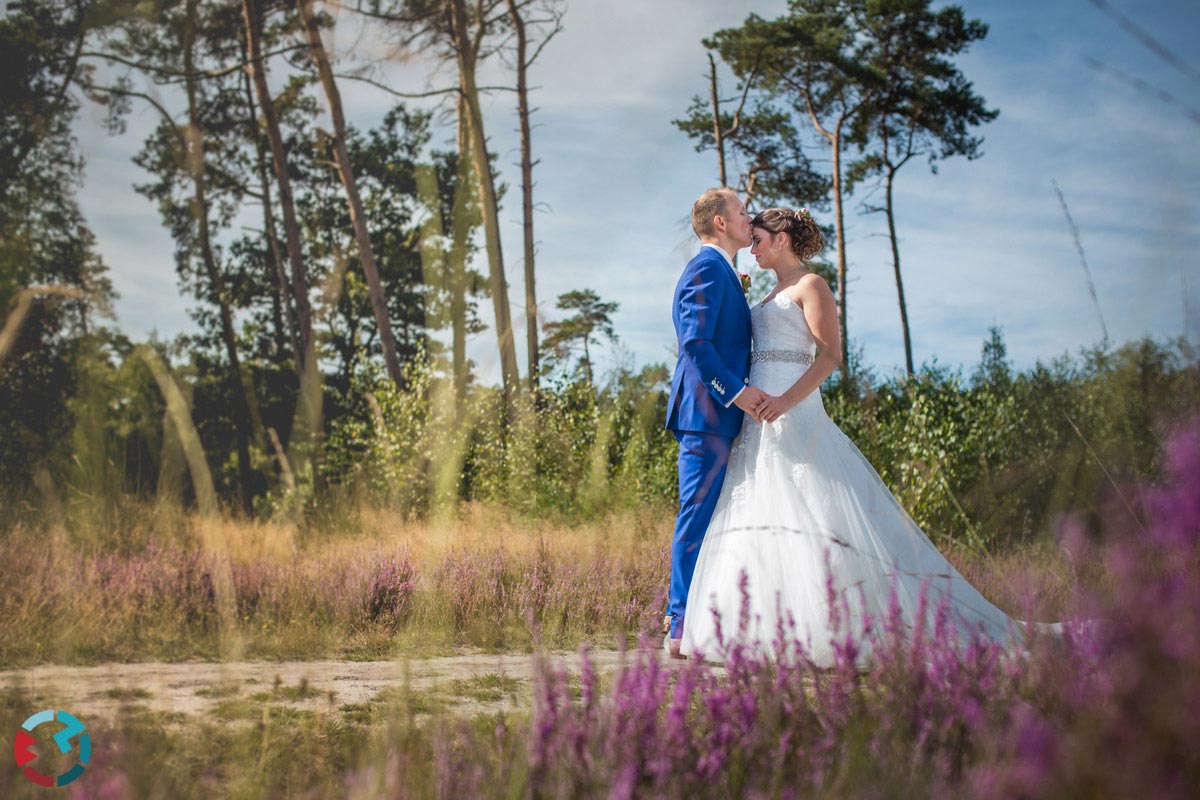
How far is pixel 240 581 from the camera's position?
209 inches

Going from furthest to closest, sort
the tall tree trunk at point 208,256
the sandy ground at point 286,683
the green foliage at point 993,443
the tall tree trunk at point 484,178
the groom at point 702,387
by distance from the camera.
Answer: the tall tree trunk at point 208,256
the tall tree trunk at point 484,178
the green foliage at point 993,443
the groom at point 702,387
the sandy ground at point 286,683

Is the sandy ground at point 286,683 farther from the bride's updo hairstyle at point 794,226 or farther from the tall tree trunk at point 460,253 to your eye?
the tall tree trunk at point 460,253

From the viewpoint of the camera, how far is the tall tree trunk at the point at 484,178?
41.0 ft

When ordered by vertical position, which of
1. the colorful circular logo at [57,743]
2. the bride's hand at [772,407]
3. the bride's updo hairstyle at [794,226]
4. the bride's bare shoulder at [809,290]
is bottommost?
the colorful circular logo at [57,743]

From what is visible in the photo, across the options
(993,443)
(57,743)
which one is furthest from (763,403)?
(993,443)

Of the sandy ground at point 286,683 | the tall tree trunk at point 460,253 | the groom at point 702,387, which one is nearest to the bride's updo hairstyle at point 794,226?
the groom at point 702,387

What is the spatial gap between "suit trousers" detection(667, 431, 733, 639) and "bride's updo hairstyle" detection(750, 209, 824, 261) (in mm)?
1037

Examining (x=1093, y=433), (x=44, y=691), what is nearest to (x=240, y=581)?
(x=44, y=691)

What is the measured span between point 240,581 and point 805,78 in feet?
49.4

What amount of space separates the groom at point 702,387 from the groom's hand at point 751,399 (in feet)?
0.06

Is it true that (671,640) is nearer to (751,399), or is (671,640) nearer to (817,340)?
(751,399)

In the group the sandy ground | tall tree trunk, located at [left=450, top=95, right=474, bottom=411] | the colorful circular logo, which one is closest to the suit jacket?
the sandy ground

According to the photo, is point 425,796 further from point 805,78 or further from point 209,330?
point 209,330

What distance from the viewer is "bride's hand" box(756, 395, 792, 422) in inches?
151
